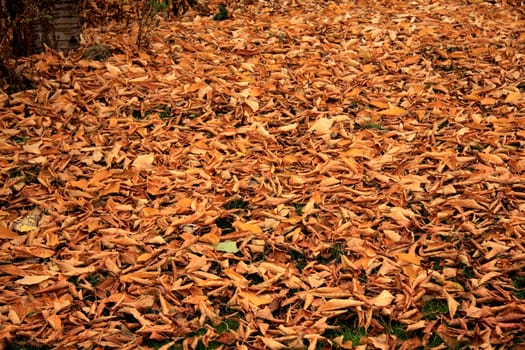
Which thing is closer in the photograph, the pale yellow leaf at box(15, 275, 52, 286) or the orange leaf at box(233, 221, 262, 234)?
the pale yellow leaf at box(15, 275, 52, 286)

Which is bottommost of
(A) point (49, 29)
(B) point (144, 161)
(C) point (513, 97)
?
(B) point (144, 161)

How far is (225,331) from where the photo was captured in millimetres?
2582

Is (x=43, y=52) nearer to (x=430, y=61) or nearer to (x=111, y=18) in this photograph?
(x=111, y=18)

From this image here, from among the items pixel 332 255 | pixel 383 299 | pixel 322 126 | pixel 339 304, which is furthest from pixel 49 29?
pixel 383 299

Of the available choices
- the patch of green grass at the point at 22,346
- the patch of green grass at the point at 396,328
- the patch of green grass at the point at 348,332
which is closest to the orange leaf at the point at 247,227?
the patch of green grass at the point at 348,332

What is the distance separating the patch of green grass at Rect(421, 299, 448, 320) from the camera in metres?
2.63

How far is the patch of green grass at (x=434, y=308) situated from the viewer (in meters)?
2.63

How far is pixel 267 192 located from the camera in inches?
135

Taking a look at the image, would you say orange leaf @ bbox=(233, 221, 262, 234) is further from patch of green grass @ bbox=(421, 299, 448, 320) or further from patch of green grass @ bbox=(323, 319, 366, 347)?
patch of green grass @ bbox=(421, 299, 448, 320)

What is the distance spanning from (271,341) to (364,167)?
4.69 feet

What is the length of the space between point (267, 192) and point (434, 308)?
1162 millimetres

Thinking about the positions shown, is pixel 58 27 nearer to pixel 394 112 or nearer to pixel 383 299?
pixel 394 112

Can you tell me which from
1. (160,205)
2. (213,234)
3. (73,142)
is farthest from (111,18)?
(213,234)

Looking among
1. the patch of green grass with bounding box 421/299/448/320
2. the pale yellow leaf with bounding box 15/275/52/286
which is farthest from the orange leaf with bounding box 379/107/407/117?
the pale yellow leaf with bounding box 15/275/52/286
